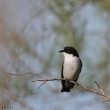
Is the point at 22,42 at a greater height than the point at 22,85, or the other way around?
the point at 22,42

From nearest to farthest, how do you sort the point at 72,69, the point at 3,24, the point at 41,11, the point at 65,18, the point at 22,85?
the point at 72,69 → the point at 3,24 → the point at 22,85 → the point at 41,11 → the point at 65,18

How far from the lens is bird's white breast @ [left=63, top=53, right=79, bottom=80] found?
25.5ft

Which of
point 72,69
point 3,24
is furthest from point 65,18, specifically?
point 72,69

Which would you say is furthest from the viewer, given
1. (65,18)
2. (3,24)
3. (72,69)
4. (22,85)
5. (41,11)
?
(65,18)

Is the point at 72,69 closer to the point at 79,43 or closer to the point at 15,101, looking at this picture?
the point at 15,101

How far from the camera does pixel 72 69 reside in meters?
7.77

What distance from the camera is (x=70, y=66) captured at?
7766 millimetres

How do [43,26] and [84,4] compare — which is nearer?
[43,26]

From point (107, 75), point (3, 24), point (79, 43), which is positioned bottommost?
point (107, 75)

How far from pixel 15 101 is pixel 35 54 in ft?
12.7

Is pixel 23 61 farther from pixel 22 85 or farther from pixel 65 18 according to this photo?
pixel 65 18

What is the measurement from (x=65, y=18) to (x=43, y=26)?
1768 millimetres

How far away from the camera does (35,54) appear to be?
38.4 ft

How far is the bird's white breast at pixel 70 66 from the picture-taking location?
7.76 metres
